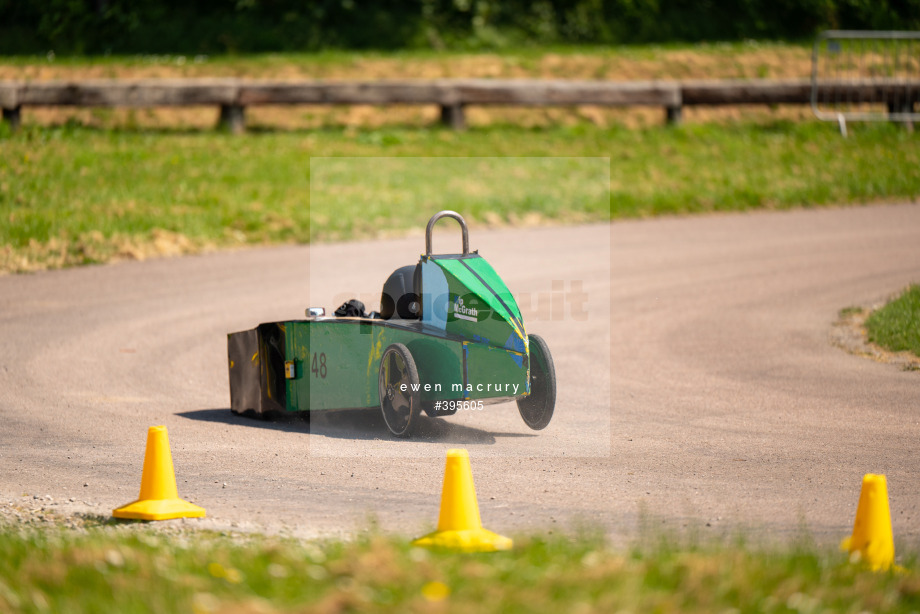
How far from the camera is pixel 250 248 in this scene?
16.1m

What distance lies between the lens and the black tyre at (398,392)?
7184mm

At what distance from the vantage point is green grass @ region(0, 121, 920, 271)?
52.5 ft

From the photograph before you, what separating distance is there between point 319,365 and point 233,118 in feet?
45.7

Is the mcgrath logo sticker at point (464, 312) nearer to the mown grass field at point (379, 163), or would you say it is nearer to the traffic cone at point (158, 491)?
the traffic cone at point (158, 491)

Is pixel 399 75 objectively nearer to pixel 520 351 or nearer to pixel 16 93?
pixel 16 93

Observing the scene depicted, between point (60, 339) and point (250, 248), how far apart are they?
517 cm

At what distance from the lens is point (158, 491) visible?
5770mm

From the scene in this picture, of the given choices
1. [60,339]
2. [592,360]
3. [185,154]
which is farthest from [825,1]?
[60,339]

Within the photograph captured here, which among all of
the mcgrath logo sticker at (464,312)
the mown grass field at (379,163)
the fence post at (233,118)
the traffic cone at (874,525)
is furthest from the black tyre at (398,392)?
the fence post at (233,118)

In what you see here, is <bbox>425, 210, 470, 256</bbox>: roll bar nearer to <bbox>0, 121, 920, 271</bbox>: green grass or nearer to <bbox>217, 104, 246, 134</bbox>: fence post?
<bbox>0, 121, 920, 271</bbox>: green grass

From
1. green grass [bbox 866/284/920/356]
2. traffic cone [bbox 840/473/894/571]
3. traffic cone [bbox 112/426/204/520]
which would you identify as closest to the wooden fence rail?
green grass [bbox 866/284/920/356]

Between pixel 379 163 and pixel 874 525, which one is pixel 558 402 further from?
pixel 379 163

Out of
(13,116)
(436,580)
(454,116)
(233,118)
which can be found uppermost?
(454,116)

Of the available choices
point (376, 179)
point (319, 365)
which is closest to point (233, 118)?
point (376, 179)
